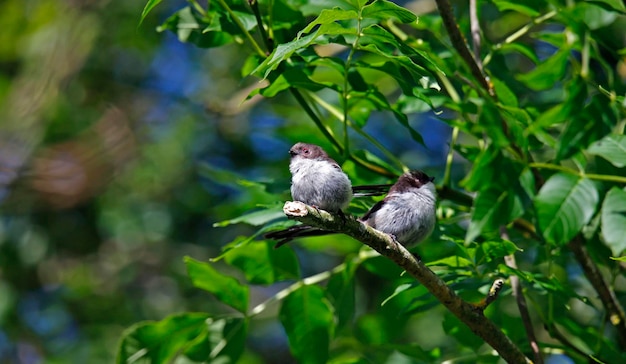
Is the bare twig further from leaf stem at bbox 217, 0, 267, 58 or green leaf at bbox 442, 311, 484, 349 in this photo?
green leaf at bbox 442, 311, 484, 349

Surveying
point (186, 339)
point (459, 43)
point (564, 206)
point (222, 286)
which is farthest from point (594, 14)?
point (186, 339)

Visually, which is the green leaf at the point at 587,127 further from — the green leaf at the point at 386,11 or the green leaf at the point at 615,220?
the green leaf at the point at 386,11

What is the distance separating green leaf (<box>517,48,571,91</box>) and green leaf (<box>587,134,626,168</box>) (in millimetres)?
977

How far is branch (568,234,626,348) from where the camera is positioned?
347cm

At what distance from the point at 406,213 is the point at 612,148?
82 centimetres

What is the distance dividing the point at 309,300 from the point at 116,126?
619cm

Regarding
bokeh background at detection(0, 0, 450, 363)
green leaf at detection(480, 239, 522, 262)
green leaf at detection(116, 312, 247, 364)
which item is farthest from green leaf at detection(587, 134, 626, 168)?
bokeh background at detection(0, 0, 450, 363)

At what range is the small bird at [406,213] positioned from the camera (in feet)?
10.8

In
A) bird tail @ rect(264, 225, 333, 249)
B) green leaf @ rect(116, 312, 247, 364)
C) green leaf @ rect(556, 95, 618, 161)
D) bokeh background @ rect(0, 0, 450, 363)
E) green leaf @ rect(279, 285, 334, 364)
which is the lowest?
bokeh background @ rect(0, 0, 450, 363)

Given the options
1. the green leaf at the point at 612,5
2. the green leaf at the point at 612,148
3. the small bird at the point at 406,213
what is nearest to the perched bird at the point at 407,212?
the small bird at the point at 406,213

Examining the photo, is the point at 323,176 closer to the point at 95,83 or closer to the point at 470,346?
the point at 470,346

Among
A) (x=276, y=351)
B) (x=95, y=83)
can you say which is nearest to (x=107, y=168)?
(x=95, y=83)

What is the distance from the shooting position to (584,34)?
3.66 m

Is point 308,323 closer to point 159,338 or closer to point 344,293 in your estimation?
point 344,293
